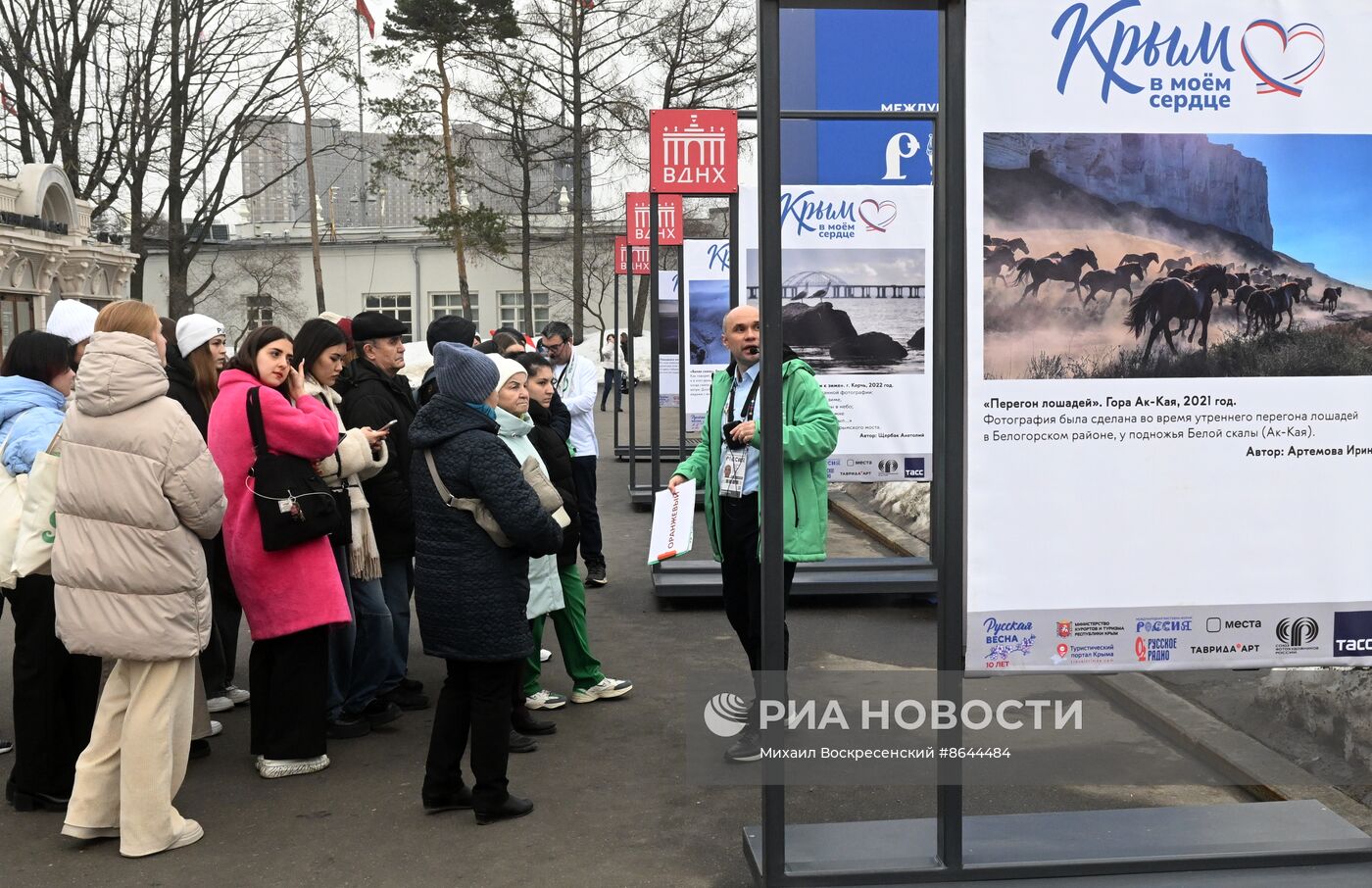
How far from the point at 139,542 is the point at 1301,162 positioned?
3.69 metres

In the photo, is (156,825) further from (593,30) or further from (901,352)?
(593,30)

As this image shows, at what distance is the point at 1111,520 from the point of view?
3.70m

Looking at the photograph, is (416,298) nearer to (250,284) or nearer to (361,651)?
(250,284)

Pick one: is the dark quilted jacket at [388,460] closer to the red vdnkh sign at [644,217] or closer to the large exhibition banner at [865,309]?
the large exhibition banner at [865,309]

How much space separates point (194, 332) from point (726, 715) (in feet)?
9.51

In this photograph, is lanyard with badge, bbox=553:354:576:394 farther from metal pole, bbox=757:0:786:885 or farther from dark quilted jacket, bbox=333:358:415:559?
metal pole, bbox=757:0:786:885

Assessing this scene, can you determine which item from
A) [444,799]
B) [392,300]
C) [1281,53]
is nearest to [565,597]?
[444,799]

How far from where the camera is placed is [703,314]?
13266mm

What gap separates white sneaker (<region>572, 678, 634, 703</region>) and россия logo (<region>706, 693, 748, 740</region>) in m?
0.43

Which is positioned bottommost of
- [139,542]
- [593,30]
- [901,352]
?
[139,542]

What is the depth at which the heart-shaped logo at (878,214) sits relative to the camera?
29.0 ft

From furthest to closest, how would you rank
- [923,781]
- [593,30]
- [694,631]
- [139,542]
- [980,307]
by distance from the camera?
[593,30] → [694,631] → [923,781] → [139,542] → [980,307]

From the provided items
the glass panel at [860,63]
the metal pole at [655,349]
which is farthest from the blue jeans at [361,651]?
the glass panel at [860,63]

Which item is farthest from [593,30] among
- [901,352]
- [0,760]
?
[0,760]
